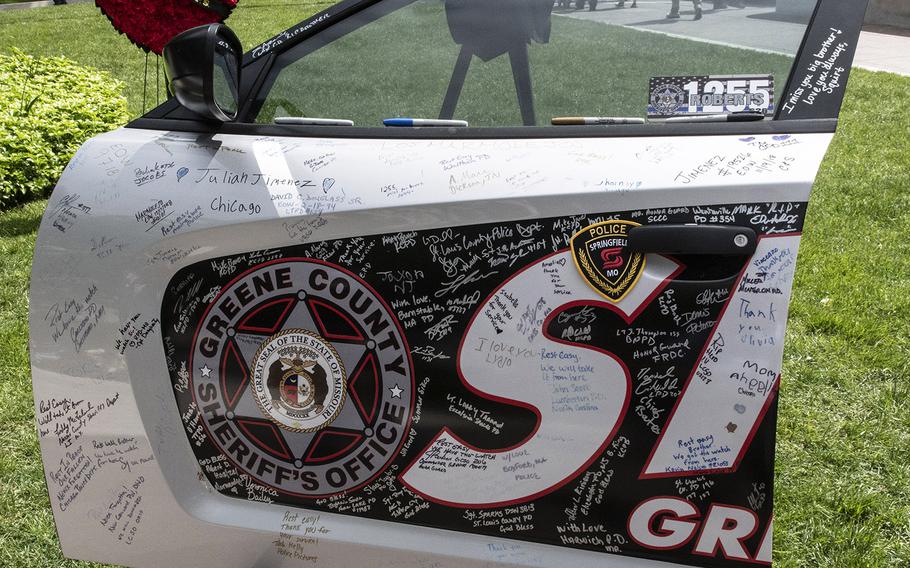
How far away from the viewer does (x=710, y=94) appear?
168cm

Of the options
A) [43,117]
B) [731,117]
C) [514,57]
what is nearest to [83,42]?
[43,117]

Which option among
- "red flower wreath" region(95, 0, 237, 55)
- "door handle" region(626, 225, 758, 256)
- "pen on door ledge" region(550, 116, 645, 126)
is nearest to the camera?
"door handle" region(626, 225, 758, 256)

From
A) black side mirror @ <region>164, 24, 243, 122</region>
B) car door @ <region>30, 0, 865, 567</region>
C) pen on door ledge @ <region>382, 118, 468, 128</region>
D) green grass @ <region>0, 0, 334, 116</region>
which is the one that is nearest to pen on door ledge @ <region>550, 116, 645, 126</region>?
car door @ <region>30, 0, 865, 567</region>

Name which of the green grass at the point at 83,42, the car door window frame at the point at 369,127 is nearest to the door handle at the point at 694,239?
the car door window frame at the point at 369,127

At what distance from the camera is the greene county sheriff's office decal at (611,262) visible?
4.95 ft

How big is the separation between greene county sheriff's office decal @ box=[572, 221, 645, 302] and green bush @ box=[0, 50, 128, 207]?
4.94m

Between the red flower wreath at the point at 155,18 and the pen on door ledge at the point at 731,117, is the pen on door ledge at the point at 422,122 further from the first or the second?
the red flower wreath at the point at 155,18

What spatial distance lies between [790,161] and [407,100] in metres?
0.79

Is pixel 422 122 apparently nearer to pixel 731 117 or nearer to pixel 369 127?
pixel 369 127

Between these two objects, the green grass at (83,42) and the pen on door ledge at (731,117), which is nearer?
the pen on door ledge at (731,117)

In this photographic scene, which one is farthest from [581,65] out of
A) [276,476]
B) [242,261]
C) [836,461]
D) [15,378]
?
[15,378]

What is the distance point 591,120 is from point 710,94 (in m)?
0.23

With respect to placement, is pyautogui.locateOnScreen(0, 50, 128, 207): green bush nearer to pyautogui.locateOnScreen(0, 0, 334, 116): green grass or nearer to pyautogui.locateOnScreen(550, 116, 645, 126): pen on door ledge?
pyautogui.locateOnScreen(0, 0, 334, 116): green grass

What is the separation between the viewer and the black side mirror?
166 centimetres
